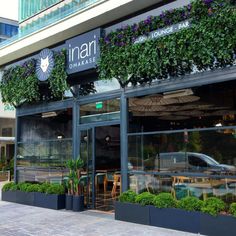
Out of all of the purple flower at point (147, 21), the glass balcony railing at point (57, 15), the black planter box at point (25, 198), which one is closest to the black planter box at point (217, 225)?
the purple flower at point (147, 21)

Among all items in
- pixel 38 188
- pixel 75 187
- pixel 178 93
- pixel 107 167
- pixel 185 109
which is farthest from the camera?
pixel 107 167

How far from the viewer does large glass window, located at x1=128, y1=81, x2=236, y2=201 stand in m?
7.96

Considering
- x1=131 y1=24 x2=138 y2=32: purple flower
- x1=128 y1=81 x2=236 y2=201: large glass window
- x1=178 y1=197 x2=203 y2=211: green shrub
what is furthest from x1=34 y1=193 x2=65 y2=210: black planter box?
x1=131 y1=24 x2=138 y2=32: purple flower

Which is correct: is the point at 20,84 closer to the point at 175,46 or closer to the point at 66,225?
the point at 66,225

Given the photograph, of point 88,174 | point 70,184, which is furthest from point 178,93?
point 70,184

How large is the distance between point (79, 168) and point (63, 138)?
74.1 inches

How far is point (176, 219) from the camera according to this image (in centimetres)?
810

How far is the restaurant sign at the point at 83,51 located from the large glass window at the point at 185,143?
1.78 meters

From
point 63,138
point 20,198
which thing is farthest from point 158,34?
point 20,198

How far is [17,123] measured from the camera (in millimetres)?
14602

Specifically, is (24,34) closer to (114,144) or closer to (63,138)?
(63,138)

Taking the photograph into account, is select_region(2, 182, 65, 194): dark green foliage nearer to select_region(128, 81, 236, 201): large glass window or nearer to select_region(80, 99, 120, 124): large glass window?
select_region(80, 99, 120, 124): large glass window

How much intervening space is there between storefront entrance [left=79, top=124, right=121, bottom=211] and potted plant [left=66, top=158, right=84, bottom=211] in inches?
11.9

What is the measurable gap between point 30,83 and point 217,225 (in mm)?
8130
